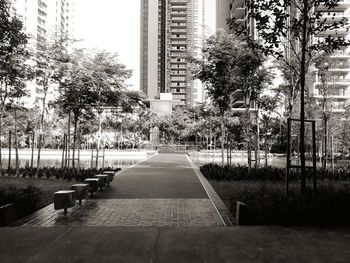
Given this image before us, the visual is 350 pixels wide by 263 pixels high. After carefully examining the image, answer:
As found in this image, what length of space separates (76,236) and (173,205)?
414cm

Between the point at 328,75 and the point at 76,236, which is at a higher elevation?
the point at 328,75

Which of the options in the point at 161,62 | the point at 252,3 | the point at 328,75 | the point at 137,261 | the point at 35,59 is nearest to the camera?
the point at 137,261

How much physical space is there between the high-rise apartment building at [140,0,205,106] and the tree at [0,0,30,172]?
119631 millimetres

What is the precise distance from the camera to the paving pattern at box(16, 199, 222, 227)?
831 centimetres

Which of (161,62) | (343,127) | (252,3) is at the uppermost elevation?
(161,62)

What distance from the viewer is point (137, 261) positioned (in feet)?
18.3

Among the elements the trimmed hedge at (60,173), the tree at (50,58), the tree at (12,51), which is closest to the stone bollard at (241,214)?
the tree at (12,51)

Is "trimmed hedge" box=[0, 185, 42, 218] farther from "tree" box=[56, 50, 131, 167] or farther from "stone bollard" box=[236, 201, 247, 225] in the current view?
"tree" box=[56, 50, 131, 167]

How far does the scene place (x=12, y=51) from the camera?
11.9m

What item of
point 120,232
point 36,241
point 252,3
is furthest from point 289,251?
point 252,3

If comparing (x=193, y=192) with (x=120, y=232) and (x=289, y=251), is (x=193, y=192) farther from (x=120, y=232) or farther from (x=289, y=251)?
(x=289, y=251)

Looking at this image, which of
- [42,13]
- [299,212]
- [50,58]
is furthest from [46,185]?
[42,13]

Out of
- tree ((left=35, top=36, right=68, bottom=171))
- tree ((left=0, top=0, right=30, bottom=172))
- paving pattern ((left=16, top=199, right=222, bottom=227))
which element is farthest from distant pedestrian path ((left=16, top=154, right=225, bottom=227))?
tree ((left=35, top=36, right=68, bottom=171))

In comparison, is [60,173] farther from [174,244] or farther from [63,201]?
[174,244]
